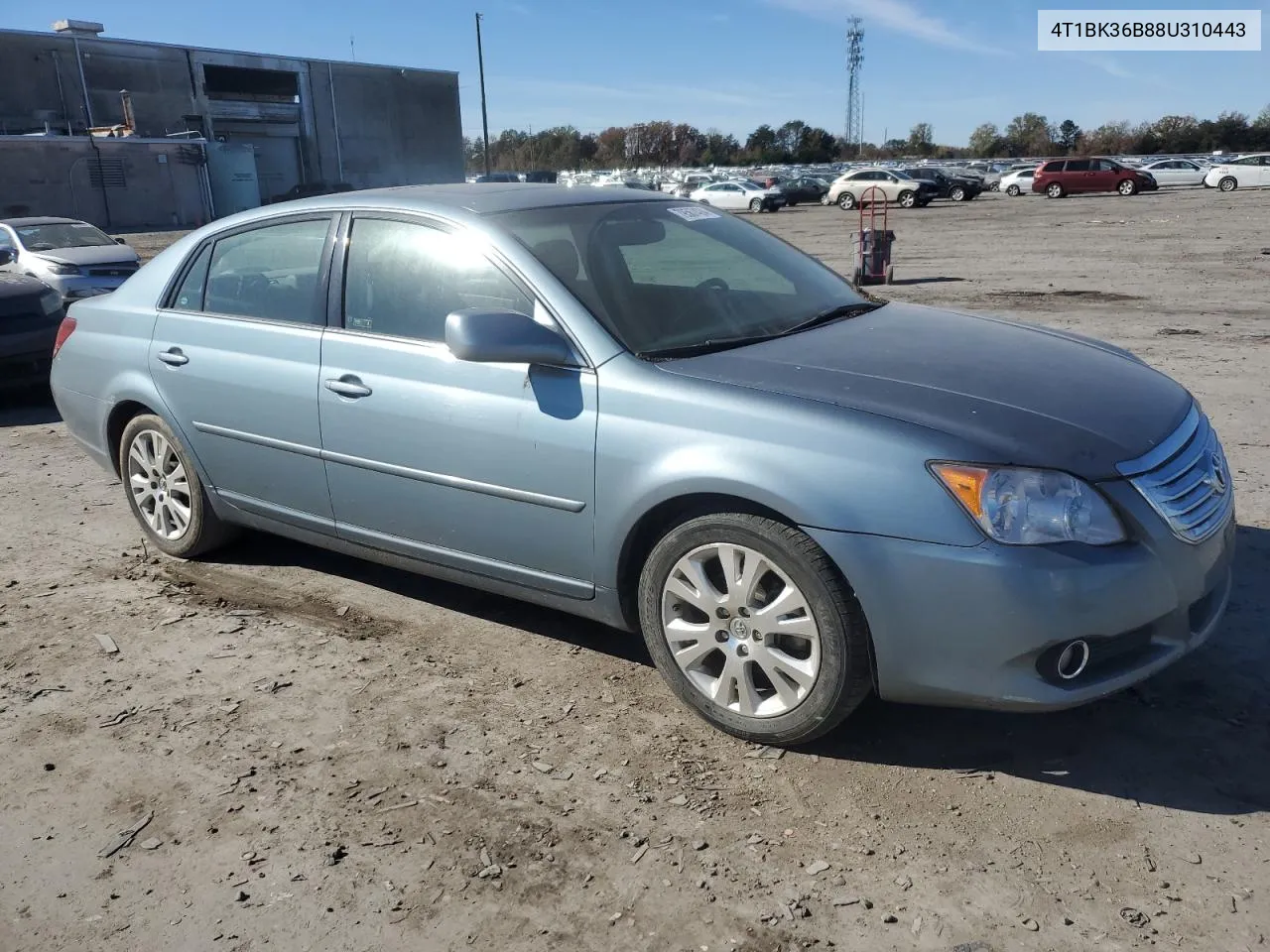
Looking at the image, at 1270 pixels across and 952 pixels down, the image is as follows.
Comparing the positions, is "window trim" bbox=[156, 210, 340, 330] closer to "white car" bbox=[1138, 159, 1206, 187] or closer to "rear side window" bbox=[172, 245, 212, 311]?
"rear side window" bbox=[172, 245, 212, 311]

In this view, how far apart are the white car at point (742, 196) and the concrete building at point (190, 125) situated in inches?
824

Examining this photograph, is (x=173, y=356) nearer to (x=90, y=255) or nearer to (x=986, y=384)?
(x=986, y=384)

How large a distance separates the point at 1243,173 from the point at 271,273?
158ft

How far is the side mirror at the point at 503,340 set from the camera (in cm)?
335

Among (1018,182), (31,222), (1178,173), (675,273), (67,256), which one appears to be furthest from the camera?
(1018,182)

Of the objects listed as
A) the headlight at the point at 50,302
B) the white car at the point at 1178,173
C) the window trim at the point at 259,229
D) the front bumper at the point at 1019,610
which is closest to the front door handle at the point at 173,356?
the window trim at the point at 259,229

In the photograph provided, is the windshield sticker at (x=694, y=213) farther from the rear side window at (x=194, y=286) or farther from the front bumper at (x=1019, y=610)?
the rear side window at (x=194, y=286)

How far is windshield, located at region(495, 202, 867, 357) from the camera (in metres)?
3.61

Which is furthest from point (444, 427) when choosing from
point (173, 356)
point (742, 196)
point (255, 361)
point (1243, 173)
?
point (1243, 173)

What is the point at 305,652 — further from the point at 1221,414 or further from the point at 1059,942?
the point at 1221,414

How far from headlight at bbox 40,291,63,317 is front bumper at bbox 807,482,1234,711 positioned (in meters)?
8.28

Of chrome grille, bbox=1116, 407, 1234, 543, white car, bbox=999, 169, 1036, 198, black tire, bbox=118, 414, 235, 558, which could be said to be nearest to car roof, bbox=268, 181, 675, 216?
black tire, bbox=118, 414, 235, 558

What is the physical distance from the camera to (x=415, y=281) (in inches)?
154

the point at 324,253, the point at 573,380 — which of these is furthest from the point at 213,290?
the point at 573,380
